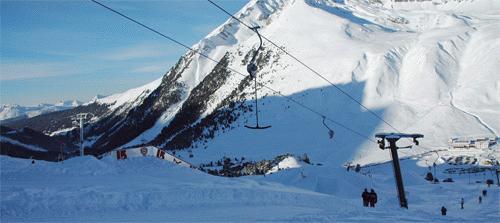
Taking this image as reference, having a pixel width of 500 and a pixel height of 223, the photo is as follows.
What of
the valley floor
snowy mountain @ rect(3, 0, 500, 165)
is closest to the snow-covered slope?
snowy mountain @ rect(3, 0, 500, 165)

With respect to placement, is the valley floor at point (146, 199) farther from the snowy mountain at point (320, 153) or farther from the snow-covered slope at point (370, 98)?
the snow-covered slope at point (370, 98)

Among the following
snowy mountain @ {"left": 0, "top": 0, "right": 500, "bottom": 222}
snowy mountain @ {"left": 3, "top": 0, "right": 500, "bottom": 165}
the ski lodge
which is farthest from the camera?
snowy mountain @ {"left": 3, "top": 0, "right": 500, "bottom": 165}

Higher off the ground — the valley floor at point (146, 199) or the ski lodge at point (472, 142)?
the ski lodge at point (472, 142)

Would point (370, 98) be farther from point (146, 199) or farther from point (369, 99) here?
point (146, 199)

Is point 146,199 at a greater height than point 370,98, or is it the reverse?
point 370,98

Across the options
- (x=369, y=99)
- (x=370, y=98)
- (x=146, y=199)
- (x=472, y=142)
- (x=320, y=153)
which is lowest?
(x=146, y=199)

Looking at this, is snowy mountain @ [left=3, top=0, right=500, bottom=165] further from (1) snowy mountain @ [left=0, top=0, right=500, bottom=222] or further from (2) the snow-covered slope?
(1) snowy mountain @ [left=0, top=0, right=500, bottom=222]

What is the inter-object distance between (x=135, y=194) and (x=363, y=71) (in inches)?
5714

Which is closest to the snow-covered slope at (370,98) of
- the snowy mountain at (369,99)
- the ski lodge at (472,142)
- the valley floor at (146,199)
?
the snowy mountain at (369,99)

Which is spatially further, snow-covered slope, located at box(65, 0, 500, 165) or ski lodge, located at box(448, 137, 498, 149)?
snow-covered slope, located at box(65, 0, 500, 165)

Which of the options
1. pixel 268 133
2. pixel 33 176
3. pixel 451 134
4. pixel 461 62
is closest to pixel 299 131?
pixel 268 133

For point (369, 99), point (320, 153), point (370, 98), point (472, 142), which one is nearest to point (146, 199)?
point (472, 142)

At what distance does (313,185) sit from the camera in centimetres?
6016

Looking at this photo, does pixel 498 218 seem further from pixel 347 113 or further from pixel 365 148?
pixel 347 113
